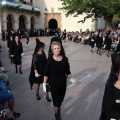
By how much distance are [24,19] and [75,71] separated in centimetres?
3255

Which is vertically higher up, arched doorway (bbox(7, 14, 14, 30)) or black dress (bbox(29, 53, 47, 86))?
arched doorway (bbox(7, 14, 14, 30))

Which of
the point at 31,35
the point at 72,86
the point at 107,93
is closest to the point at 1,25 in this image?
the point at 31,35

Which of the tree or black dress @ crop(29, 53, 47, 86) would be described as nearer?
black dress @ crop(29, 53, 47, 86)

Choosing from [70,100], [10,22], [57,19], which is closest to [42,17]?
[57,19]

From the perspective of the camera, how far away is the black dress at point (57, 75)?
16.3ft

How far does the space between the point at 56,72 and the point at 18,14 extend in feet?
116

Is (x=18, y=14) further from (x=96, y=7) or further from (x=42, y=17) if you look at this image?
(x=96, y=7)

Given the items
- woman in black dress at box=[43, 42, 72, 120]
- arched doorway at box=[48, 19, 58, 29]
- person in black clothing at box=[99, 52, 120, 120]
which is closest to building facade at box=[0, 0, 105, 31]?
arched doorway at box=[48, 19, 58, 29]

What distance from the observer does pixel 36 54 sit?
692 cm

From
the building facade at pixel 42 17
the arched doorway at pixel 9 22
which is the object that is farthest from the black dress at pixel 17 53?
the arched doorway at pixel 9 22

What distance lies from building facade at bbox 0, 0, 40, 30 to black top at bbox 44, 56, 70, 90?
30546 millimetres

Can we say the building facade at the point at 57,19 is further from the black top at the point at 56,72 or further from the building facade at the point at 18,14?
the black top at the point at 56,72

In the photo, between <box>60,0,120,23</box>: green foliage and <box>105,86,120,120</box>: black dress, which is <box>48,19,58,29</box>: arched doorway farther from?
<box>105,86,120,120</box>: black dress

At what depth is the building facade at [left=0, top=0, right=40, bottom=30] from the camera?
35.2 meters
